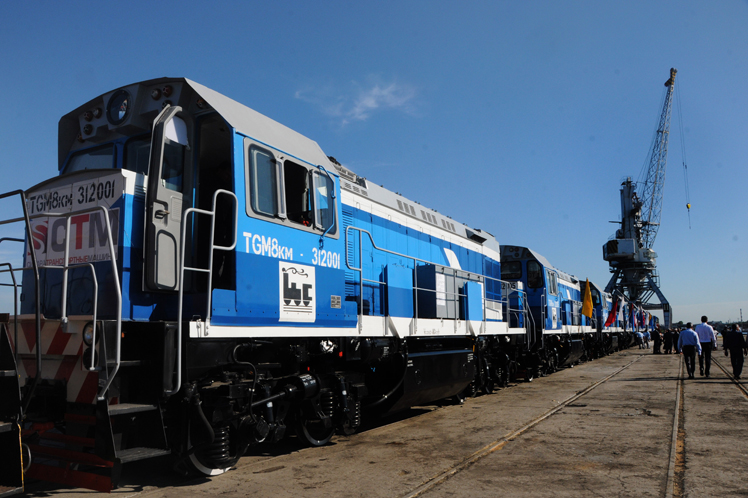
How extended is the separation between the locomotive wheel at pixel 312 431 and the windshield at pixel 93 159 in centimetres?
332

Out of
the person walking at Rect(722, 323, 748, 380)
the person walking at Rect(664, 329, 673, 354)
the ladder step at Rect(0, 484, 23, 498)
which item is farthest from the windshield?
the person walking at Rect(664, 329, 673, 354)

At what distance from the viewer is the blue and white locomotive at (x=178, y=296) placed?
168 inches

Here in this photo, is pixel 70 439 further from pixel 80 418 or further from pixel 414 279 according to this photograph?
pixel 414 279

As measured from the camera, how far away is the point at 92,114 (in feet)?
18.1

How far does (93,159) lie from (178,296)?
201 centimetres

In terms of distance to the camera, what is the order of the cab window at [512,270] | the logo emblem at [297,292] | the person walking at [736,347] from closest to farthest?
the logo emblem at [297,292] → the person walking at [736,347] → the cab window at [512,270]

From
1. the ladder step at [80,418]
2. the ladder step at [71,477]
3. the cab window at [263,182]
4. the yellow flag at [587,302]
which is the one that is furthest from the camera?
the yellow flag at [587,302]

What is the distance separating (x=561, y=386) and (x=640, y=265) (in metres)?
63.5

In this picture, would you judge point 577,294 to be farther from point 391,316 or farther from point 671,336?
point 391,316

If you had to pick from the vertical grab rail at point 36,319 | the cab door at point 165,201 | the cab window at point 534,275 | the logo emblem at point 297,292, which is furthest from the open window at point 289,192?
the cab window at point 534,275

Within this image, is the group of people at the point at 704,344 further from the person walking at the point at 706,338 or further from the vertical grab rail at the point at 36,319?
the vertical grab rail at the point at 36,319

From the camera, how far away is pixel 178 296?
15.0 feet

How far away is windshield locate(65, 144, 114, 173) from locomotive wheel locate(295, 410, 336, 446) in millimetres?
3320

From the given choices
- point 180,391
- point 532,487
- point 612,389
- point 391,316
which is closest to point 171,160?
point 180,391
